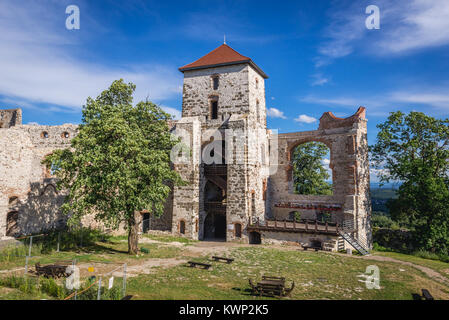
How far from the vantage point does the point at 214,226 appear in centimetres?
2697

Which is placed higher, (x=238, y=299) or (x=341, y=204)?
(x=341, y=204)

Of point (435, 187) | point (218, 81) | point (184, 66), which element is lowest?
point (435, 187)

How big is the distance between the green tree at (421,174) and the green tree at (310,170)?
826cm

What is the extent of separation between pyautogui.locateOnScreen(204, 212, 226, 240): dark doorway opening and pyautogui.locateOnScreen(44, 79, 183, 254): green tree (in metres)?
9.46

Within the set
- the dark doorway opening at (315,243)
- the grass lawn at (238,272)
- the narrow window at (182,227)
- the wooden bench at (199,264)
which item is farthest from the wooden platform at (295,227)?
the wooden bench at (199,264)

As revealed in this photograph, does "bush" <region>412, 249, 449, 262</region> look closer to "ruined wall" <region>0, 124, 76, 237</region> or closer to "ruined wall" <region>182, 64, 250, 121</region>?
"ruined wall" <region>182, 64, 250, 121</region>

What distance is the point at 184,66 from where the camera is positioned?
26609 mm

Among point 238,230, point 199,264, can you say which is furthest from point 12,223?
point 238,230

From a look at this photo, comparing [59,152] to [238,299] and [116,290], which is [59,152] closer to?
[116,290]

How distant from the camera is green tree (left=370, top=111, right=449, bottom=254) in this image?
20.9m

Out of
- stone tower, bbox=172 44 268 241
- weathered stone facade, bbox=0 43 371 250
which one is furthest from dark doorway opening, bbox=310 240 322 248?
stone tower, bbox=172 44 268 241

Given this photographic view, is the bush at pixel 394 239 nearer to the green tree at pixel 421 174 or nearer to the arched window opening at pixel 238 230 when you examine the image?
the green tree at pixel 421 174
